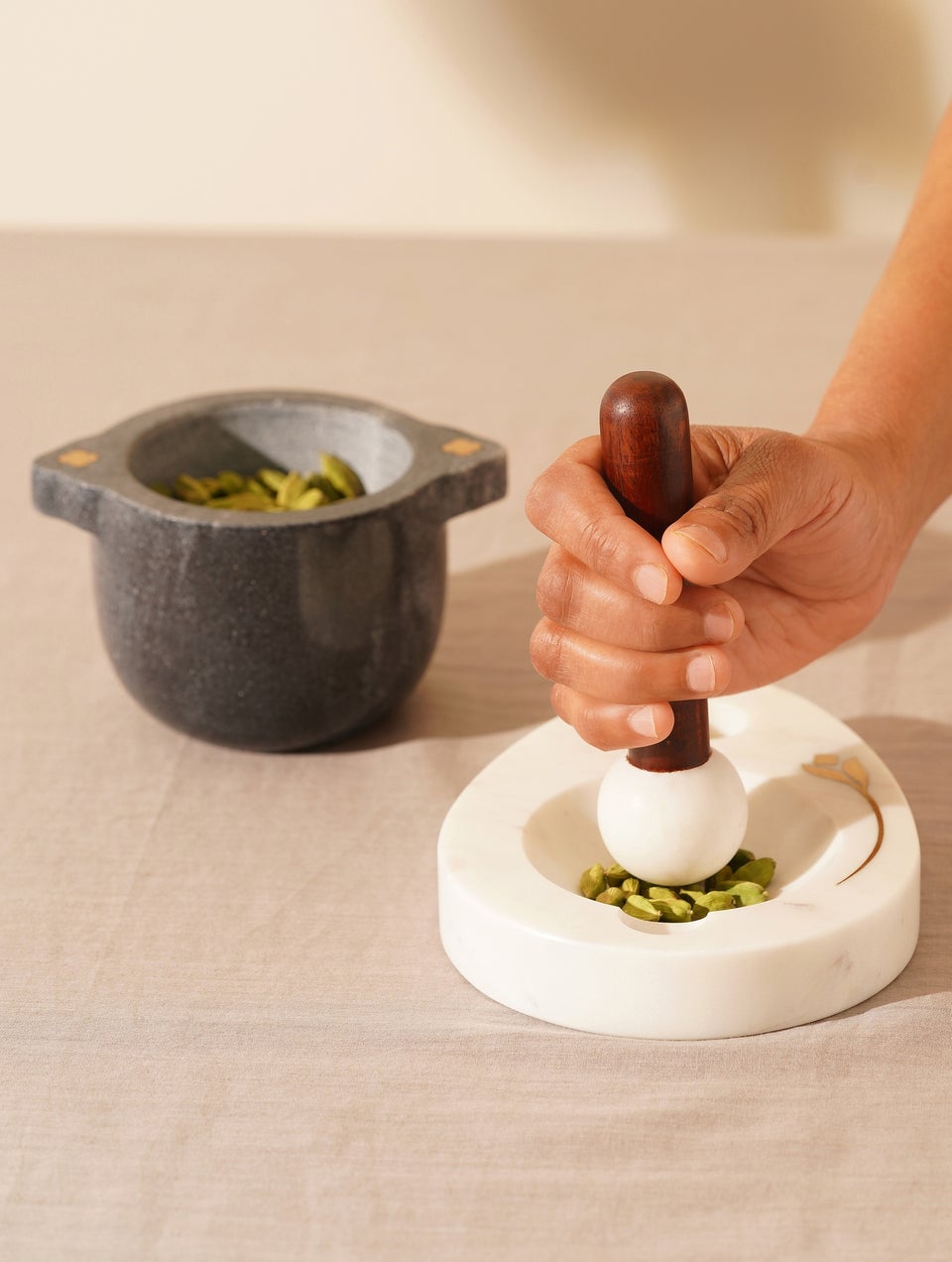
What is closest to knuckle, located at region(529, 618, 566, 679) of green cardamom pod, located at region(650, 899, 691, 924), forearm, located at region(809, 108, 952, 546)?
green cardamom pod, located at region(650, 899, 691, 924)

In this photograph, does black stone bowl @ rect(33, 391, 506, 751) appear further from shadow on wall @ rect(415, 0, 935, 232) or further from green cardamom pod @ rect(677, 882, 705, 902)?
shadow on wall @ rect(415, 0, 935, 232)

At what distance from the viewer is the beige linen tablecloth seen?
1.73 feet

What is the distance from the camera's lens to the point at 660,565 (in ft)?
1.90

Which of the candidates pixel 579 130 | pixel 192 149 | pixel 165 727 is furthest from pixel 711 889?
pixel 192 149

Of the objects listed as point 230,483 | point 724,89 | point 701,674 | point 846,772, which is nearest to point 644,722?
point 701,674

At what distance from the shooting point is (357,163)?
2465mm

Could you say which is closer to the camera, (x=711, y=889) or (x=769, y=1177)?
(x=769, y=1177)

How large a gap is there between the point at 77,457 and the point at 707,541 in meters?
0.38

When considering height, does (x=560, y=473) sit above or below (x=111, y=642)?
above

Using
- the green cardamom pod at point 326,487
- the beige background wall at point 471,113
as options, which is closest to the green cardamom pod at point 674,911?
the green cardamom pod at point 326,487

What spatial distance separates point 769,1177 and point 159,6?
2333mm

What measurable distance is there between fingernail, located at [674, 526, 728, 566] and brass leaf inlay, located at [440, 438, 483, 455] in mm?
250

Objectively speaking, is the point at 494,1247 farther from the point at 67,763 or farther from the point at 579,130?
the point at 579,130

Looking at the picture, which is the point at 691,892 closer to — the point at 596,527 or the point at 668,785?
the point at 668,785
